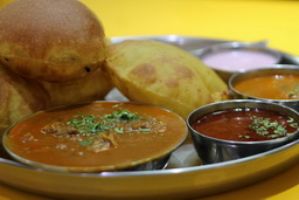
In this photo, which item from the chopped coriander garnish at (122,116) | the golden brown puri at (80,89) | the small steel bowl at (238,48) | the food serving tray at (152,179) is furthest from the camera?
the small steel bowl at (238,48)

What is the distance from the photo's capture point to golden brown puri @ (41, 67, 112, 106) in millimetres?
1274

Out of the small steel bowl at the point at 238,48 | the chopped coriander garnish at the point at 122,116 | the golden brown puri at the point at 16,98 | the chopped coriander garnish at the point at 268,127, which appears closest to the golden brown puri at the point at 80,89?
the golden brown puri at the point at 16,98

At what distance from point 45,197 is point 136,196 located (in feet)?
0.55

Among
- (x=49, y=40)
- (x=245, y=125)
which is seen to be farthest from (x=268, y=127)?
(x=49, y=40)

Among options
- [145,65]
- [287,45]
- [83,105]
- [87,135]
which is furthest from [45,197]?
[287,45]

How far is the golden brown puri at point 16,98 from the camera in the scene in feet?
3.80

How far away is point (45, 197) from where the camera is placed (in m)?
0.99

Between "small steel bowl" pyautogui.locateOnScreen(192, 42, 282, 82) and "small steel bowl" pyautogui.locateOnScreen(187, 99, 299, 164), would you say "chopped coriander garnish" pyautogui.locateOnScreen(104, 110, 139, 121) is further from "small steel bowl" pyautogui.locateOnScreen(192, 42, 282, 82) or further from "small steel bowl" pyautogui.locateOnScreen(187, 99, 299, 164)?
"small steel bowl" pyautogui.locateOnScreen(192, 42, 282, 82)

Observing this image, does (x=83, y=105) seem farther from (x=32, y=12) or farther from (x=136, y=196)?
(x=136, y=196)

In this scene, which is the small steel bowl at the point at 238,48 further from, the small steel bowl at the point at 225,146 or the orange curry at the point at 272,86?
the small steel bowl at the point at 225,146

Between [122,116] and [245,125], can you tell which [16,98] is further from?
[245,125]

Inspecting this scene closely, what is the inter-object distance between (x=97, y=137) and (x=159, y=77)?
0.83 ft

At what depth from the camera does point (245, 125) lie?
45.1 inches

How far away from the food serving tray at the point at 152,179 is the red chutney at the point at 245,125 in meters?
0.09
